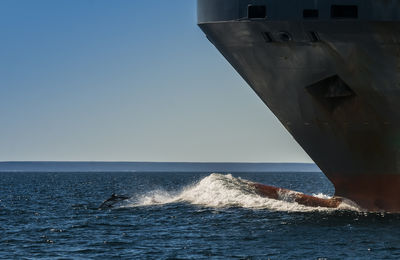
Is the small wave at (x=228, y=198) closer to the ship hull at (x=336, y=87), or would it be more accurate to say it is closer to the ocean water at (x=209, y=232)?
the ocean water at (x=209, y=232)

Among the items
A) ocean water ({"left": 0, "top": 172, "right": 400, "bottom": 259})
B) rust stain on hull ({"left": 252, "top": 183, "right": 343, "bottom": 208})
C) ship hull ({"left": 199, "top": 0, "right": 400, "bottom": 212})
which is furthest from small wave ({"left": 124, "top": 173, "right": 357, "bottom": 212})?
ship hull ({"left": 199, "top": 0, "right": 400, "bottom": 212})

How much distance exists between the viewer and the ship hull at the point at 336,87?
32.8 meters

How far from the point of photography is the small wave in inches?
1745

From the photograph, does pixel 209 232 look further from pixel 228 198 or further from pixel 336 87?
pixel 228 198

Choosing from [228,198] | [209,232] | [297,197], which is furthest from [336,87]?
[228,198]

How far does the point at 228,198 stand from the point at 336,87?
17047 mm

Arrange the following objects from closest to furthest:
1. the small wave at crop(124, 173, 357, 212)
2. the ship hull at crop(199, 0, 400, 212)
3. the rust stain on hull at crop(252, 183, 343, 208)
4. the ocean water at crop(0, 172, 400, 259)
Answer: the ocean water at crop(0, 172, 400, 259) < the ship hull at crop(199, 0, 400, 212) < the rust stain on hull at crop(252, 183, 343, 208) < the small wave at crop(124, 173, 357, 212)

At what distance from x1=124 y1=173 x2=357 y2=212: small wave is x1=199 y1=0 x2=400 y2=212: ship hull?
8.57ft

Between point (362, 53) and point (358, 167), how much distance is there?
6833mm

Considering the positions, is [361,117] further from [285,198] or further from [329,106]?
[285,198]

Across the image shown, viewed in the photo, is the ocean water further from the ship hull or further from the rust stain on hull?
the ship hull

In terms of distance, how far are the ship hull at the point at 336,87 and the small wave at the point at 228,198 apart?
8.57 feet

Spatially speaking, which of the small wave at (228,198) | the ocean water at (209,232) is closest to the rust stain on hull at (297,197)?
the small wave at (228,198)

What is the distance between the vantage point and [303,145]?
39719 millimetres
